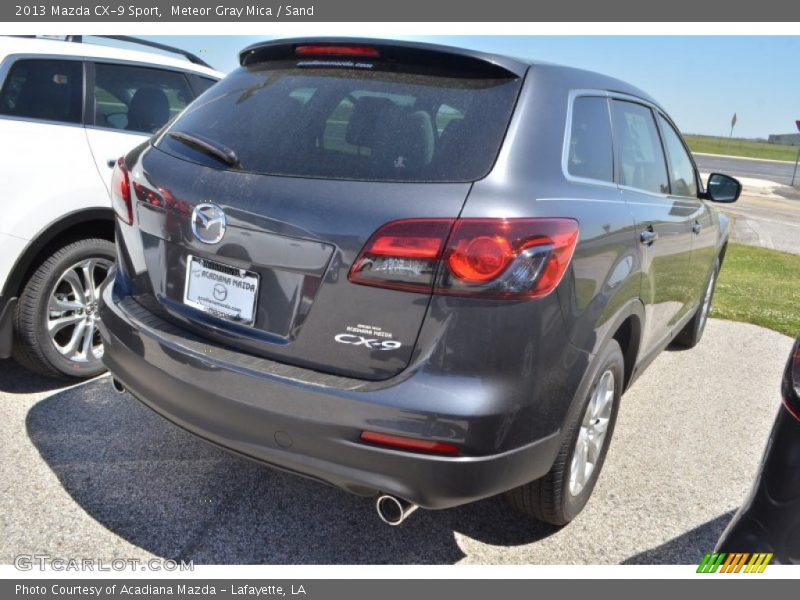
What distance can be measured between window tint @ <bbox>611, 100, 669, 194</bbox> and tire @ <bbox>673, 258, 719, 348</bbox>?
5.71 ft

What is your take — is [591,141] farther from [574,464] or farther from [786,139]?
[786,139]

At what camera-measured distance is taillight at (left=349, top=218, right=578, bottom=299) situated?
6.72 ft

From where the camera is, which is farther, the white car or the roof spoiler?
the white car

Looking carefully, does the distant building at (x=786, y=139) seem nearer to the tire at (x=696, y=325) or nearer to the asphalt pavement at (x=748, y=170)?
the asphalt pavement at (x=748, y=170)

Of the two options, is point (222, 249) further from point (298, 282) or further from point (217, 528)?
point (217, 528)

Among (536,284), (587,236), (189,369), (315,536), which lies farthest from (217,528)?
(587,236)

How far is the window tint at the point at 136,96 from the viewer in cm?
411

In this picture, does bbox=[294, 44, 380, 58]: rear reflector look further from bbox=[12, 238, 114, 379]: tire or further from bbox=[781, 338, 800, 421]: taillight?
bbox=[12, 238, 114, 379]: tire

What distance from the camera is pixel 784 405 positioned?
183 centimetres

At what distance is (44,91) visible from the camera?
12.5ft

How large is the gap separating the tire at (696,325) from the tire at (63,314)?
402 cm

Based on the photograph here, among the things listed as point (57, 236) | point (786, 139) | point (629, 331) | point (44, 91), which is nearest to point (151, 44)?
point (44, 91)

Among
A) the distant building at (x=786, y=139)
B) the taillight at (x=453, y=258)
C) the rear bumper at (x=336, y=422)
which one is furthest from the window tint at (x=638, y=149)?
the distant building at (x=786, y=139)

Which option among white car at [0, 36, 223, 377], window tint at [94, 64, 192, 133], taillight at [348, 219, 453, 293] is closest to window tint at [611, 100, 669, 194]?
taillight at [348, 219, 453, 293]
